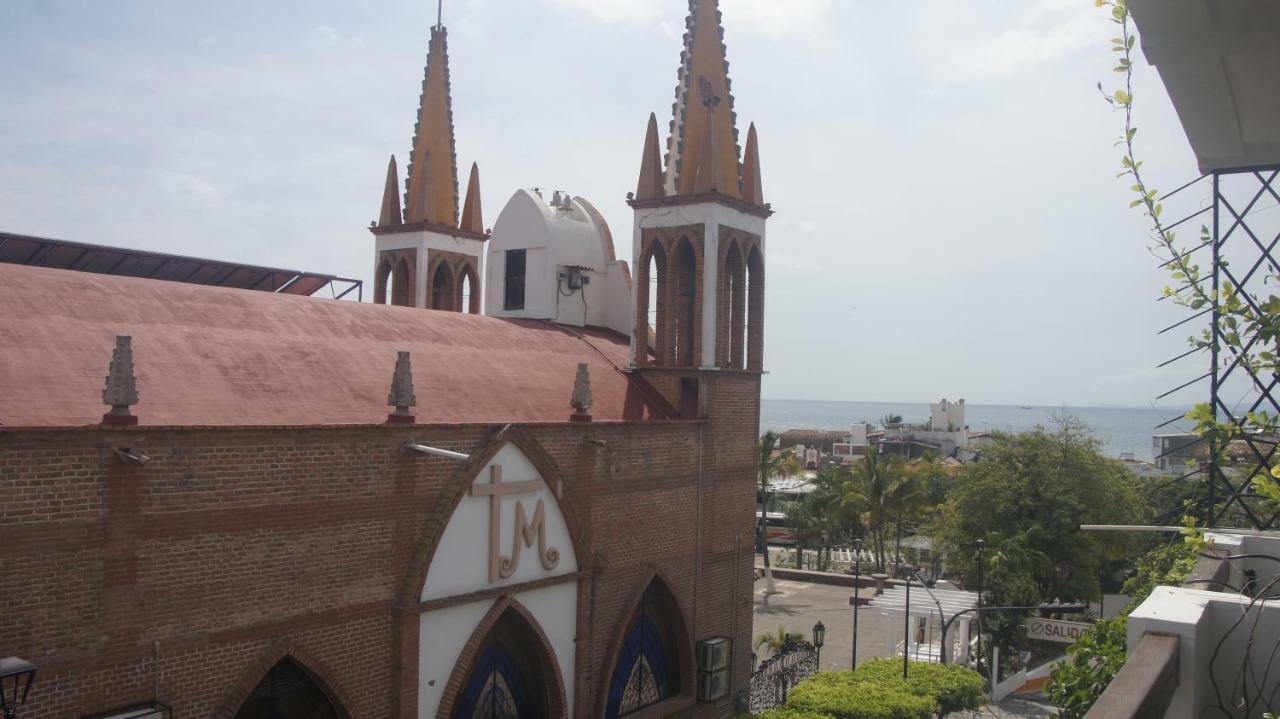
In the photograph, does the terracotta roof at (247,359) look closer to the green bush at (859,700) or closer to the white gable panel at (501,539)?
the white gable panel at (501,539)

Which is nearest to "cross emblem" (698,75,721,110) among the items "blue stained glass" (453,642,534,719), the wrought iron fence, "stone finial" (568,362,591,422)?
"stone finial" (568,362,591,422)

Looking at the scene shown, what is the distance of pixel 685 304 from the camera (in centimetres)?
2136

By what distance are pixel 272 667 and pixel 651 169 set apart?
→ 1317 centimetres

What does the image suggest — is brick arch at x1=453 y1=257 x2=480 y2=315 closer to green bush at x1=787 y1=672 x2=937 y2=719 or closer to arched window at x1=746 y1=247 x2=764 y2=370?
arched window at x1=746 y1=247 x2=764 y2=370

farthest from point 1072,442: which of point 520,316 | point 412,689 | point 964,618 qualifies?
point 412,689

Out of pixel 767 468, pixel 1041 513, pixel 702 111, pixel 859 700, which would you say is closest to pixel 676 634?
pixel 859 700

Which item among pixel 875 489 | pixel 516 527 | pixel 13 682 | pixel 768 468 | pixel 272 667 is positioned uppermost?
pixel 516 527

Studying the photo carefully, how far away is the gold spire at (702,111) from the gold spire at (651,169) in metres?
0.24

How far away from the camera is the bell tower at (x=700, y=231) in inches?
818

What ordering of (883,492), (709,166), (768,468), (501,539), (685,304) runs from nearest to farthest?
(501,539)
(709,166)
(685,304)
(883,492)
(768,468)

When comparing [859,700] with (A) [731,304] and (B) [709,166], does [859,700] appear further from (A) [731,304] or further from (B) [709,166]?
(B) [709,166]

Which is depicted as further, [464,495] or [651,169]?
[651,169]

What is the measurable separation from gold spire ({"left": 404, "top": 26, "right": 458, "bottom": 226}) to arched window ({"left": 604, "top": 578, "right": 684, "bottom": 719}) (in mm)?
12279

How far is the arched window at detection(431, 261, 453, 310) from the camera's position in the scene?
26.8 meters
